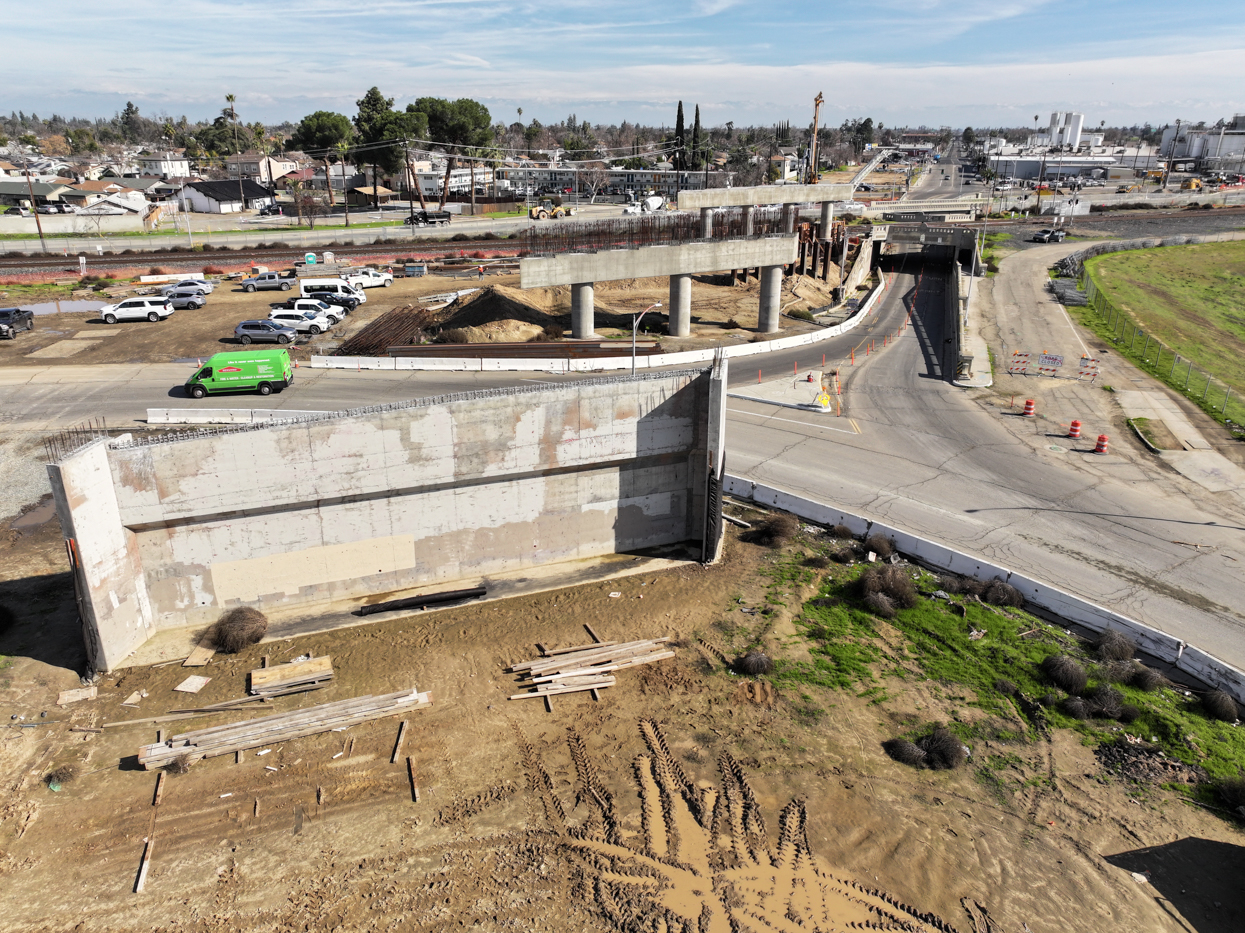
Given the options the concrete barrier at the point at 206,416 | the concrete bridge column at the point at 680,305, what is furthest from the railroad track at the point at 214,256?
the concrete barrier at the point at 206,416

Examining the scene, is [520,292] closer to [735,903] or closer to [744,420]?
[744,420]

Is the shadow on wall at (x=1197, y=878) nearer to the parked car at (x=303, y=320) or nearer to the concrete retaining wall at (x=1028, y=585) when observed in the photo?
the concrete retaining wall at (x=1028, y=585)

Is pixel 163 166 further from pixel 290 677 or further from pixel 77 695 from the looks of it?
pixel 290 677

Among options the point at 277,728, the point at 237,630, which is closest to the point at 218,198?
the point at 237,630

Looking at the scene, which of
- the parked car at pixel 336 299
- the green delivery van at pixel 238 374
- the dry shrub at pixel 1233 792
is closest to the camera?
the dry shrub at pixel 1233 792

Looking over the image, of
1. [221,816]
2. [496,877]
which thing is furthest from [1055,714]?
[221,816]

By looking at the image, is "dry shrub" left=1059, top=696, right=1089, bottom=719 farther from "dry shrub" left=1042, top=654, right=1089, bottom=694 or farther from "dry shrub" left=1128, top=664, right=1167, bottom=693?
"dry shrub" left=1128, top=664, right=1167, bottom=693
